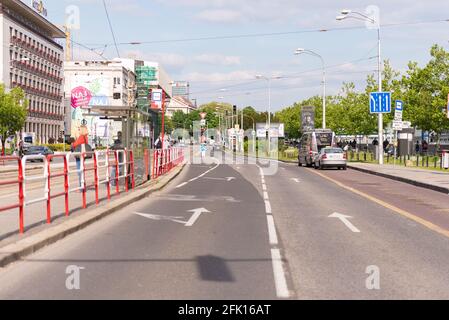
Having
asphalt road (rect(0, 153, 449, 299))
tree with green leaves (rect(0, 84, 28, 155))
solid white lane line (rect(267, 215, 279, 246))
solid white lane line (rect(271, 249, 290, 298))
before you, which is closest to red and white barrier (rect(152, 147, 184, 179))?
asphalt road (rect(0, 153, 449, 299))

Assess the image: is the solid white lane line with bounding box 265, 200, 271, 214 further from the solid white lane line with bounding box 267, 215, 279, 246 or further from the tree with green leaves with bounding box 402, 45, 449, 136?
the tree with green leaves with bounding box 402, 45, 449, 136

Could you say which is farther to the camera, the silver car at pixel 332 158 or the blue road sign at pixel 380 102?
the blue road sign at pixel 380 102

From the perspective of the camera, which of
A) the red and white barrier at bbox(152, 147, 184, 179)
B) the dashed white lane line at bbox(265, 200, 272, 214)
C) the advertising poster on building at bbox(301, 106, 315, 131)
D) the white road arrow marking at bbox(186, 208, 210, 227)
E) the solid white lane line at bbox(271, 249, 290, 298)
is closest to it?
the solid white lane line at bbox(271, 249, 290, 298)

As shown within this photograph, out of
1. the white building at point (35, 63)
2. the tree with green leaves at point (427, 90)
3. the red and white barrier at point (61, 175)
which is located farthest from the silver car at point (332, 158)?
the white building at point (35, 63)

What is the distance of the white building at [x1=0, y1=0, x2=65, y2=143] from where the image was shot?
77.4 meters

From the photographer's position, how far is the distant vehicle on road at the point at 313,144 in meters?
42.5

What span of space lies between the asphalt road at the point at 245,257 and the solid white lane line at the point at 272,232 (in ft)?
0.05

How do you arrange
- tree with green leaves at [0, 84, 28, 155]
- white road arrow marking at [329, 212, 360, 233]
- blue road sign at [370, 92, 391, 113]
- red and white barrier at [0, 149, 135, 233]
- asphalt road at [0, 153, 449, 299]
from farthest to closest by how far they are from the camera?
tree with green leaves at [0, 84, 28, 155] → blue road sign at [370, 92, 391, 113] → white road arrow marking at [329, 212, 360, 233] → red and white barrier at [0, 149, 135, 233] → asphalt road at [0, 153, 449, 299]

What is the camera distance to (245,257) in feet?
26.6

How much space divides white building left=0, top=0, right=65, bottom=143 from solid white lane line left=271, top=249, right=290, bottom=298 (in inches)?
2652

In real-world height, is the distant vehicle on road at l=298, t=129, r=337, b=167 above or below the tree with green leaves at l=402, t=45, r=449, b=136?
below

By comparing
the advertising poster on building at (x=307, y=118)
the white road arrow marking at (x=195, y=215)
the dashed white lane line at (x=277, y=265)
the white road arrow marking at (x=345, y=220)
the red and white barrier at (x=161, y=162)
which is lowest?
the white road arrow marking at (x=345, y=220)

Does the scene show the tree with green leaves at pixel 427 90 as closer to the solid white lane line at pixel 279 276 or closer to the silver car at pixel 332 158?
the silver car at pixel 332 158
